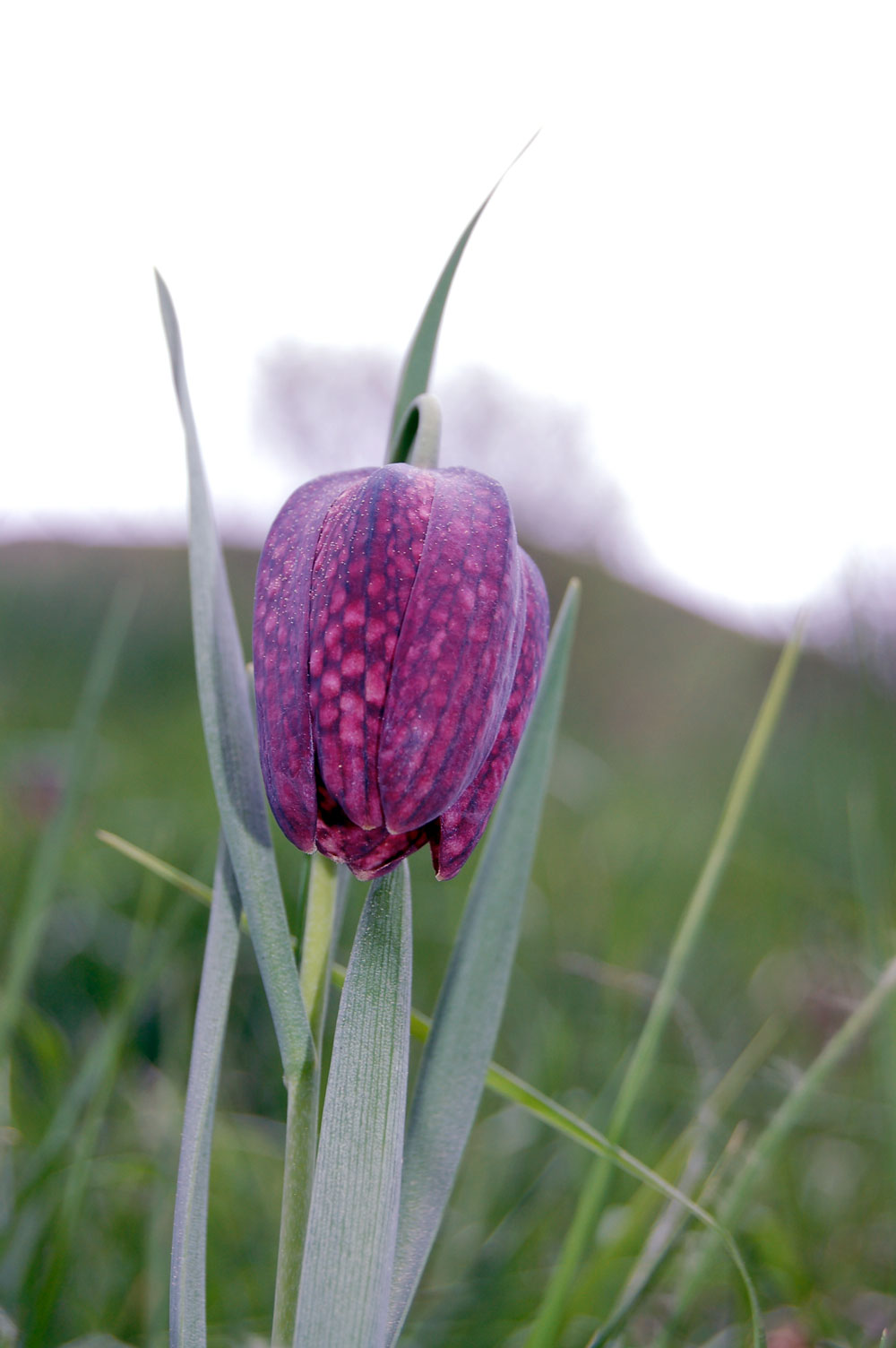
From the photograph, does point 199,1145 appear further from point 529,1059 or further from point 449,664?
point 529,1059

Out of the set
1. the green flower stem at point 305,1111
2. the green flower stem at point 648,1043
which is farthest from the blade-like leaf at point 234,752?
the green flower stem at point 648,1043

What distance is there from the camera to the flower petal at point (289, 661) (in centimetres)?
45

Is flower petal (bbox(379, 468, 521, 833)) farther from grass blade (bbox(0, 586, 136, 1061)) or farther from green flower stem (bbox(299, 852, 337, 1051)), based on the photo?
grass blade (bbox(0, 586, 136, 1061))

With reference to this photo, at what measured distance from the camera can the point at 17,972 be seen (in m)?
0.68

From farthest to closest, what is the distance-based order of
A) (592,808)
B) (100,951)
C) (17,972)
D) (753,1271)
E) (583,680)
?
(583,680) < (592,808) < (100,951) < (753,1271) < (17,972)

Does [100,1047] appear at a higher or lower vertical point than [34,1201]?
higher

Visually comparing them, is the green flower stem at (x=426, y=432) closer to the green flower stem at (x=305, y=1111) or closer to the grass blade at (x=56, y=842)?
the green flower stem at (x=305, y=1111)

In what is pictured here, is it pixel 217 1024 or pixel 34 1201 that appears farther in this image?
pixel 34 1201

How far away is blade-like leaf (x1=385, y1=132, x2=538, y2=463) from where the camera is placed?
20.9 inches

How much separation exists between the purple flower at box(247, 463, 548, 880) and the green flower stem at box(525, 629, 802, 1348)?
0.68ft

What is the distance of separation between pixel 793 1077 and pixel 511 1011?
0.83 meters

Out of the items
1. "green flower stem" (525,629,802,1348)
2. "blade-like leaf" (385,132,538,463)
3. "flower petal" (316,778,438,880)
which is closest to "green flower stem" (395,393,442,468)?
"blade-like leaf" (385,132,538,463)

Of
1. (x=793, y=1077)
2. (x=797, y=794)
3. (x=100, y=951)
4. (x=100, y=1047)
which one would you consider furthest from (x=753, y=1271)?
(x=797, y=794)

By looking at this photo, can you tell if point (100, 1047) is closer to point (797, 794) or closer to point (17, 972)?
point (17, 972)
